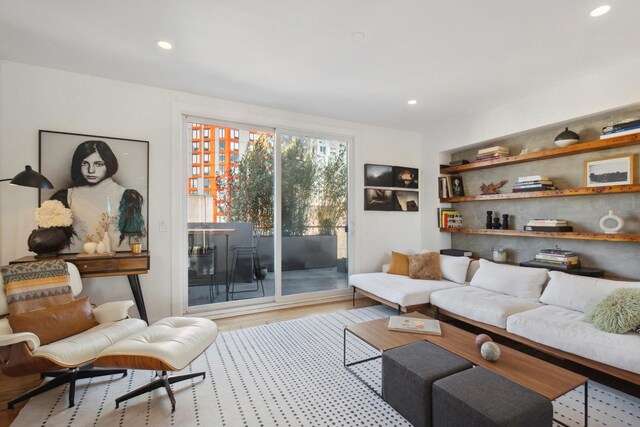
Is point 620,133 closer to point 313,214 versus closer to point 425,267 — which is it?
point 425,267

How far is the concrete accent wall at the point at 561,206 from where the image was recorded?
291cm

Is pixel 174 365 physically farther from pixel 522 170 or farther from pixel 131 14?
pixel 522 170

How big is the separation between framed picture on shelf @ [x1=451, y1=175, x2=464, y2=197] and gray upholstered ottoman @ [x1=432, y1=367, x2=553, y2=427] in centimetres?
335

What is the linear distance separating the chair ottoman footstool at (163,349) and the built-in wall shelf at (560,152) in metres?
3.77

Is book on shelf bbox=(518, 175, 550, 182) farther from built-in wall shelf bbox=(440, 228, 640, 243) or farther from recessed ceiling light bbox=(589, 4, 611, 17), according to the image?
recessed ceiling light bbox=(589, 4, 611, 17)

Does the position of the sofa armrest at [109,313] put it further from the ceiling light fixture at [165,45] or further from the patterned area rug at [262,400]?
the ceiling light fixture at [165,45]

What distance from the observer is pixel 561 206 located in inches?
135

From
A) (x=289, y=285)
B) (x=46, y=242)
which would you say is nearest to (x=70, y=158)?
(x=46, y=242)

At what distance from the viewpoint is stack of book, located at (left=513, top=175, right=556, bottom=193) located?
340cm

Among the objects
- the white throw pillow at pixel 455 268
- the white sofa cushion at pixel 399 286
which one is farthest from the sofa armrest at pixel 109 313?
the white throw pillow at pixel 455 268

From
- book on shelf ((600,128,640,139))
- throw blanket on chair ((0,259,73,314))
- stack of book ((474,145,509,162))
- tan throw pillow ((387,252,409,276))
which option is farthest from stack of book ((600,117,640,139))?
throw blanket on chair ((0,259,73,314))

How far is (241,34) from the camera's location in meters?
2.32

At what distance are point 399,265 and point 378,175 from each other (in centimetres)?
141

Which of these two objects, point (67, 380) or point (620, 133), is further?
point (620, 133)
